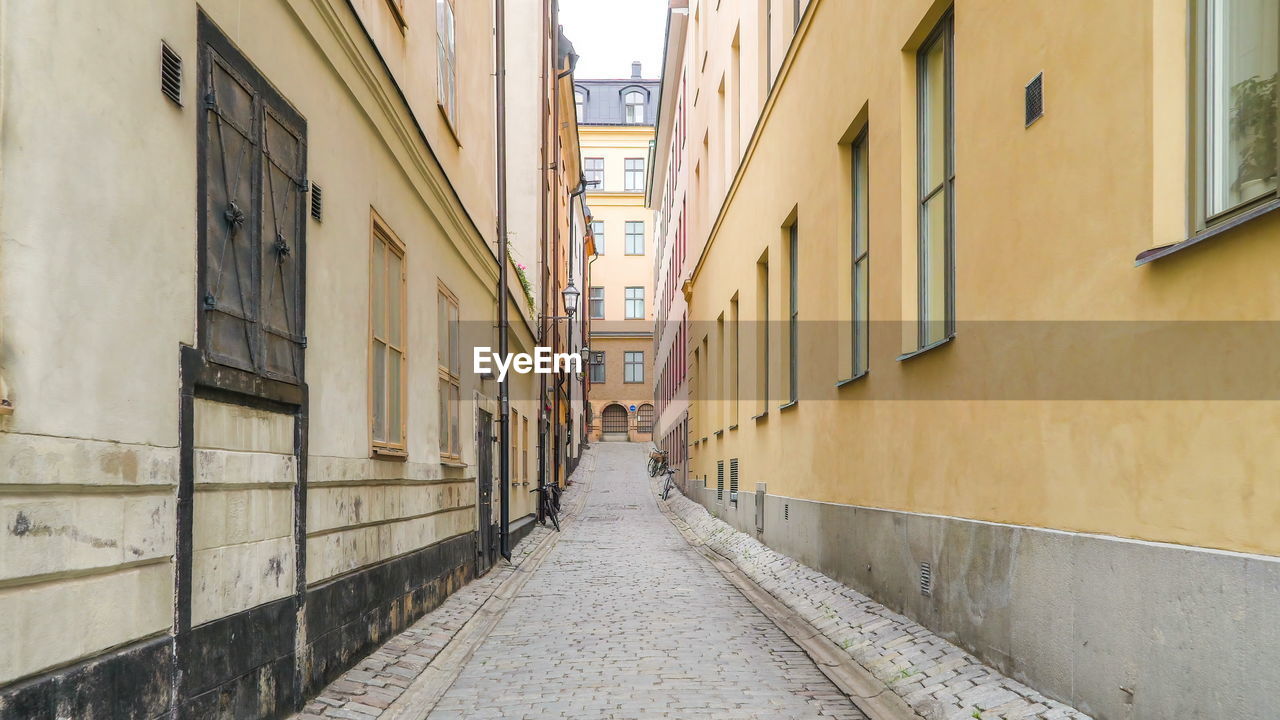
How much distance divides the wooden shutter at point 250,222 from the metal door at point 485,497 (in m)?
7.48

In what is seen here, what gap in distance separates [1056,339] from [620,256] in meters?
59.3

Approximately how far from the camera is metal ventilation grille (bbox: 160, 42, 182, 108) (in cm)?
423

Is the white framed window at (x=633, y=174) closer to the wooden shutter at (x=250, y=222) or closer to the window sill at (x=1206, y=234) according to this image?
the wooden shutter at (x=250, y=222)

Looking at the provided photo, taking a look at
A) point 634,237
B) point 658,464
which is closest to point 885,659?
point 658,464

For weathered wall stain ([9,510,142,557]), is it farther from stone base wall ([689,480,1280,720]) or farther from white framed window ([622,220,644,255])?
white framed window ([622,220,644,255])

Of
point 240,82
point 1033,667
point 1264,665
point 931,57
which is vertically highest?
point 931,57

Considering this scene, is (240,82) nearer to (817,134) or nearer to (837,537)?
(837,537)

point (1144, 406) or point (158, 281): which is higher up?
point (158, 281)

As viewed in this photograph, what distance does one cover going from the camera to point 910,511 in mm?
7934

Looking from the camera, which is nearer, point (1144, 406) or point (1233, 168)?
point (1233, 168)

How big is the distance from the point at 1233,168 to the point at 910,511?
165 inches

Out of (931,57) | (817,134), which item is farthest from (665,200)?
(931,57)

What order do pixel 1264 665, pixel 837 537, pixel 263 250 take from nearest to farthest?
pixel 1264 665, pixel 263 250, pixel 837 537

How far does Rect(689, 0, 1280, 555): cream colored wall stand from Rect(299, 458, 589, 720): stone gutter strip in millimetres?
3511
